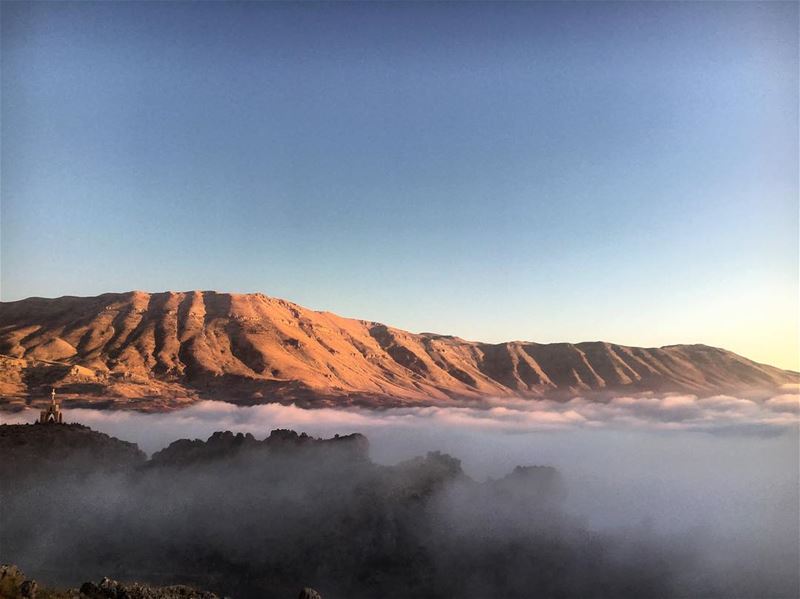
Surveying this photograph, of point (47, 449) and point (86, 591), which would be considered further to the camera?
point (47, 449)

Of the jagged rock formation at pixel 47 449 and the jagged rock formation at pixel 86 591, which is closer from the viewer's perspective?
the jagged rock formation at pixel 86 591

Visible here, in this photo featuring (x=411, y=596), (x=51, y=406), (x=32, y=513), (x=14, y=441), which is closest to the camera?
(x=51, y=406)

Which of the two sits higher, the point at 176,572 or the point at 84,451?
the point at 84,451

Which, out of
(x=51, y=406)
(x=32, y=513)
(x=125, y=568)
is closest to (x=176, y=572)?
(x=125, y=568)

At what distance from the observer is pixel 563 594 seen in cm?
19950

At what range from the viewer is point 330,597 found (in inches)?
7726

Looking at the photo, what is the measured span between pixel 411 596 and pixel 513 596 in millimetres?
33653

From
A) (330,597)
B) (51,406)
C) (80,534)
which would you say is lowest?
(330,597)

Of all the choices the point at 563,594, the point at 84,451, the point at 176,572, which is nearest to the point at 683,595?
the point at 563,594

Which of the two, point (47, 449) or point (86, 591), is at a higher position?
point (86, 591)

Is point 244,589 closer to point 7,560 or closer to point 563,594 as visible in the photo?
point 7,560

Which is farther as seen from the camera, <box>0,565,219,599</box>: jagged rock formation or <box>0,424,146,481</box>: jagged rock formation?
<box>0,424,146,481</box>: jagged rock formation

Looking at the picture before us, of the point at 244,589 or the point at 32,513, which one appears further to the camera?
the point at 244,589

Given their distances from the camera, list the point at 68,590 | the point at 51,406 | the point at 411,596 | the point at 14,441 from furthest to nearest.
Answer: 1. the point at 411,596
2. the point at 14,441
3. the point at 51,406
4. the point at 68,590
